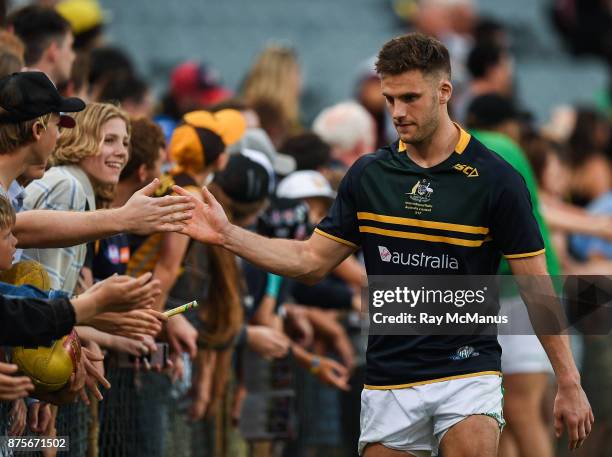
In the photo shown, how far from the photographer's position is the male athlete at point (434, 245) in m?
5.97

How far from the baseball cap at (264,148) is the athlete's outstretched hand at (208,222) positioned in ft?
8.32

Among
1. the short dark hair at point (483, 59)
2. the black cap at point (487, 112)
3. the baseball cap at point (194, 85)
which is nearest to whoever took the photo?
the black cap at point (487, 112)

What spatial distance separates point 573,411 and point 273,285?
3.14m

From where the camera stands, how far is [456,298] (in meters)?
6.10

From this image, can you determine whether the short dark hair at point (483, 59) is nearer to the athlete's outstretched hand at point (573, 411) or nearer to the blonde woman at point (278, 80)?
the blonde woman at point (278, 80)

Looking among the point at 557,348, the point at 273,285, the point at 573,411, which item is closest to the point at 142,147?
the point at 273,285

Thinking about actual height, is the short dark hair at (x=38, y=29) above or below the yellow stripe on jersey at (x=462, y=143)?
above

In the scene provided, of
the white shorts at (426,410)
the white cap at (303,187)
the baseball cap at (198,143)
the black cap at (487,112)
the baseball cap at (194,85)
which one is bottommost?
the white shorts at (426,410)

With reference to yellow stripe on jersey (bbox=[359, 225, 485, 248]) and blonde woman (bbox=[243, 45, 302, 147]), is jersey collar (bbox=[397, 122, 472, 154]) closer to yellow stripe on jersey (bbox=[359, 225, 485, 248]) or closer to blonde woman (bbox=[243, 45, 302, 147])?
yellow stripe on jersey (bbox=[359, 225, 485, 248])

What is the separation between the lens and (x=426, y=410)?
5984 mm

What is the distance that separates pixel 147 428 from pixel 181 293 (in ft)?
2.48

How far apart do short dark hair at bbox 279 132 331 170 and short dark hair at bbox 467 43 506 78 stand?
3.78 metres

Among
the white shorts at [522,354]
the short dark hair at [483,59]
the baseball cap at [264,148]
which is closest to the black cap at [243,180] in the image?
the baseball cap at [264,148]

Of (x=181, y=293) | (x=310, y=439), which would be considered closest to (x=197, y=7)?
(x=310, y=439)
